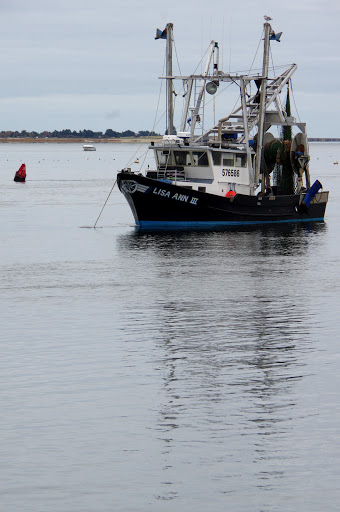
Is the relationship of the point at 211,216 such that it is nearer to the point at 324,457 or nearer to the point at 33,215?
the point at 33,215

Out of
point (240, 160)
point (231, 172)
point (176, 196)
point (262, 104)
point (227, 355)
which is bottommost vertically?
point (227, 355)

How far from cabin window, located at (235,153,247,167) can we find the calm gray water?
607 inches

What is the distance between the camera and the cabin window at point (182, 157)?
54844 millimetres

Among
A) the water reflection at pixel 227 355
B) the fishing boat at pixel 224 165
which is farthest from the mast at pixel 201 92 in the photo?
the water reflection at pixel 227 355

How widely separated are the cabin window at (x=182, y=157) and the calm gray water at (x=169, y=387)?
14451 mm

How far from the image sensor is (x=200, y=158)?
5447cm

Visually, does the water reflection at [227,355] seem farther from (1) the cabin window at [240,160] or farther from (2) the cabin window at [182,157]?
(1) the cabin window at [240,160]

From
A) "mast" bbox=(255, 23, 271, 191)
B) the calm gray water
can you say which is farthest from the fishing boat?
the calm gray water

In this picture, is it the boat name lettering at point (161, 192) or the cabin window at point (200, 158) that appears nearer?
the boat name lettering at point (161, 192)

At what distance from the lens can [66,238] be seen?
175 ft

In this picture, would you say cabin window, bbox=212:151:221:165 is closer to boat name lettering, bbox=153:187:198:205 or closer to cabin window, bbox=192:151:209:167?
cabin window, bbox=192:151:209:167

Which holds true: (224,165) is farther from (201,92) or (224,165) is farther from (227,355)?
(227,355)

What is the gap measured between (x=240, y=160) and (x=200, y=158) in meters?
2.88

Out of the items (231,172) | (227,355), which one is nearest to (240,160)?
(231,172)
